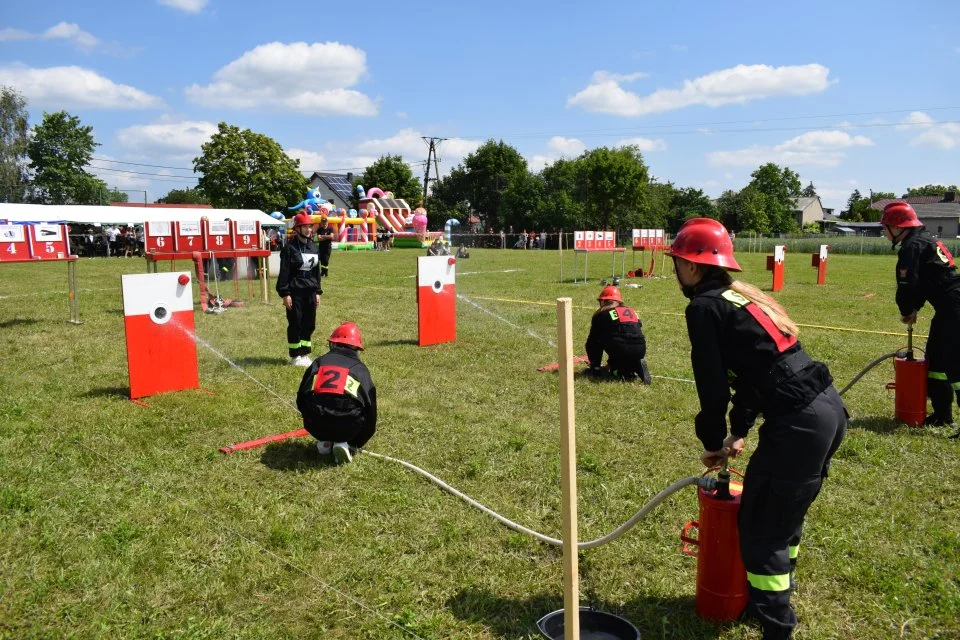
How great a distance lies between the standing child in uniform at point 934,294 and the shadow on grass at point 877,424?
36 cm

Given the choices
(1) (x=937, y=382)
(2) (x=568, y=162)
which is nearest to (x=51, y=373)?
(1) (x=937, y=382)

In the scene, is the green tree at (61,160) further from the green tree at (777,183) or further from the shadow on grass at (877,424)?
the green tree at (777,183)

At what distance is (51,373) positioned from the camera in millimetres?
9164

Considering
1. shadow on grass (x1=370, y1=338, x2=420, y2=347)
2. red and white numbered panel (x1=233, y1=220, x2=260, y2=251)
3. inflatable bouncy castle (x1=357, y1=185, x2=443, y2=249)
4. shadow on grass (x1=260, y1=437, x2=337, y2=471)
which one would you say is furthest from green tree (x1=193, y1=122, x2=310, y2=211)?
shadow on grass (x1=260, y1=437, x2=337, y2=471)

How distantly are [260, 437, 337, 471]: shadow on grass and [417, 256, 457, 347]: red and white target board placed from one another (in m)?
4.81

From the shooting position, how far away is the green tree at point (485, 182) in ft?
271

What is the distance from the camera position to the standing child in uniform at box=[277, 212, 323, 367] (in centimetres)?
923

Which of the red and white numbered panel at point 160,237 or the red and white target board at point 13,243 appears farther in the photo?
the red and white numbered panel at point 160,237

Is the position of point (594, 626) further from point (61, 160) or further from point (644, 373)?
point (61, 160)

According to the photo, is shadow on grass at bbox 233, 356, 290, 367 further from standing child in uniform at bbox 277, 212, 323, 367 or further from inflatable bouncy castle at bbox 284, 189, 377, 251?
inflatable bouncy castle at bbox 284, 189, 377, 251

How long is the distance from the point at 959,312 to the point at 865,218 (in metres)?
127

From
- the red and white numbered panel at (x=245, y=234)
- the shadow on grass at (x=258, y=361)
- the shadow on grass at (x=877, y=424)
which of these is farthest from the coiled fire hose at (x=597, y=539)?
the red and white numbered panel at (x=245, y=234)

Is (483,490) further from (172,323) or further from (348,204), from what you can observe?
Answer: (348,204)

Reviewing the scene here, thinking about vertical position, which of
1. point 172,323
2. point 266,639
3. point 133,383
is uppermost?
point 172,323
